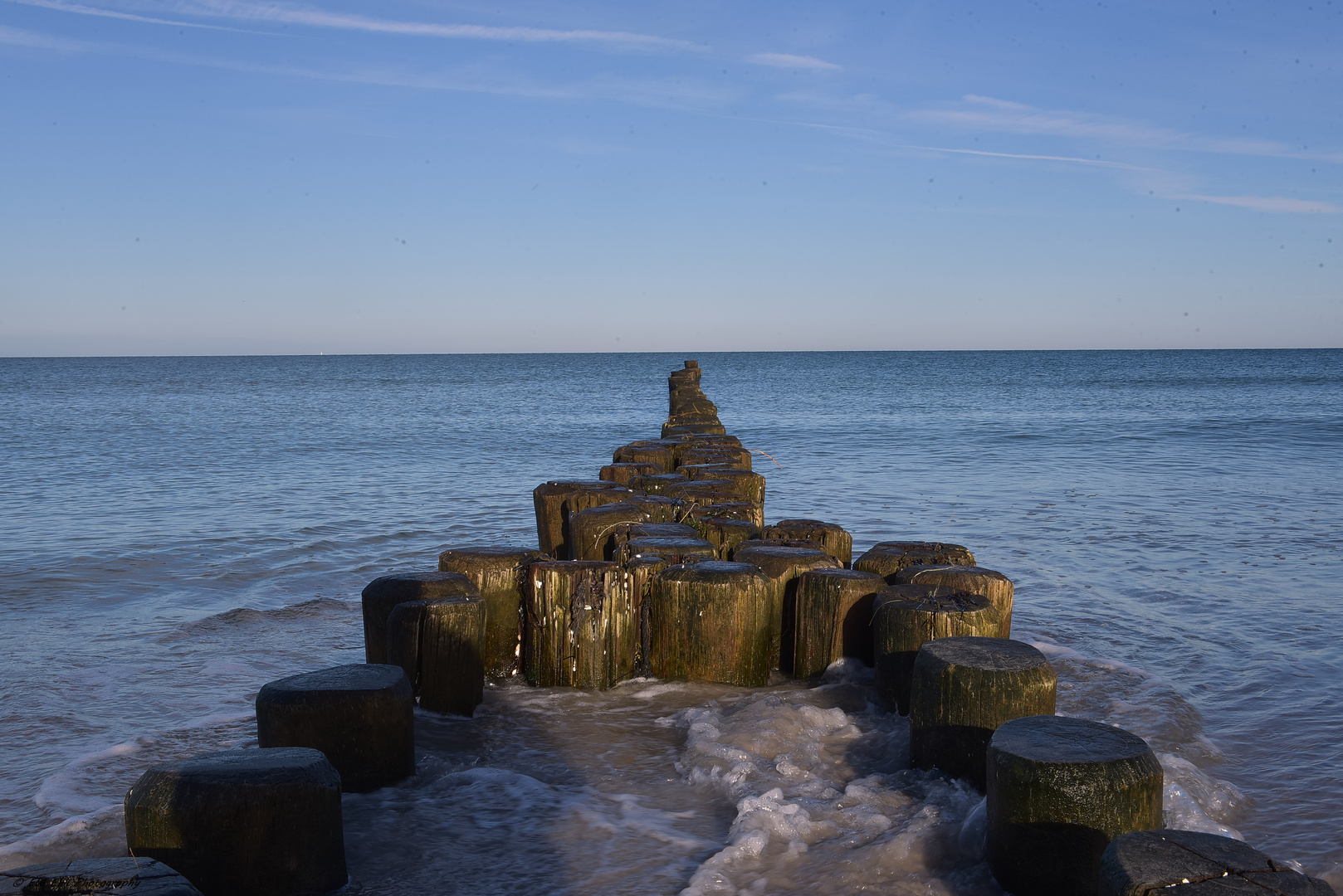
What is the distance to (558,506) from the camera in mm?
8078

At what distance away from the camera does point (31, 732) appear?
546 cm

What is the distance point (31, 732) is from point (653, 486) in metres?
4.46

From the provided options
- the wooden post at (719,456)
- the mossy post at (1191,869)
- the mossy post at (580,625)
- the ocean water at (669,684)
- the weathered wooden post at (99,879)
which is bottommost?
the ocean water at (669,684)

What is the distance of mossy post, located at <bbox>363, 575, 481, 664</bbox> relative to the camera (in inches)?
204

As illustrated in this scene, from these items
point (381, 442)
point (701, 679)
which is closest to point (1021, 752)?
point (701, 679)

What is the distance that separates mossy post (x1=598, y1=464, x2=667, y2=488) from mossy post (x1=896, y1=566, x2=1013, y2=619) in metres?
3.84

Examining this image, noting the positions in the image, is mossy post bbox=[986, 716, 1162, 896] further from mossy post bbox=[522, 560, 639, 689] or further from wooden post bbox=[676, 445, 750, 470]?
wooden post bbox=[676, 445, 750, 470]

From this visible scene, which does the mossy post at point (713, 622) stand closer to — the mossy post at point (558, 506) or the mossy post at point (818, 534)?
the mossy post at point (818, 534)

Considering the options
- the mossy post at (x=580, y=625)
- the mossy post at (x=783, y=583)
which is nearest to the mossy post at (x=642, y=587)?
the mossy post at (x=580, y=625)

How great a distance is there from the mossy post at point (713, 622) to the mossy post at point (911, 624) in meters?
0.67

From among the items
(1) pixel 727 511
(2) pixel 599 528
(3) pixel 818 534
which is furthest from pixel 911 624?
(2) pixel 599 528

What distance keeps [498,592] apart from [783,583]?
5.23 feet

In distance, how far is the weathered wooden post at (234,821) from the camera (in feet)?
9.86

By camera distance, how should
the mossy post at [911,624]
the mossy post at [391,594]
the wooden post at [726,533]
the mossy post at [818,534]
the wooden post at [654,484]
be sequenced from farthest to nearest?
the wooden post at [654,484]
the wooden post at [726,533]
the mossy post at [818,534]
the mossy post at [391,594]
the mossy post at [911,624]
